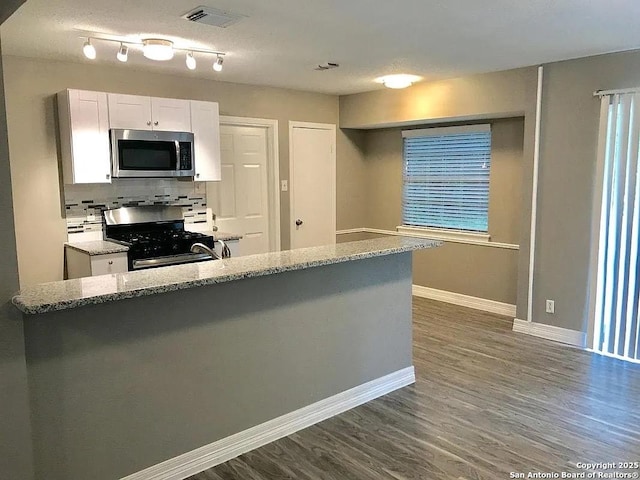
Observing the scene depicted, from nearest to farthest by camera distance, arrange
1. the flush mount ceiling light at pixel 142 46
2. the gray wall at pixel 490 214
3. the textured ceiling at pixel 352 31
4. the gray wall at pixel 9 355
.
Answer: the gray wall at pixel 9 355 → the textured ceiling at pixel 352 31 → the flush mount ceiling light at pixel 142 46 → the gray wall at pixel 490 214

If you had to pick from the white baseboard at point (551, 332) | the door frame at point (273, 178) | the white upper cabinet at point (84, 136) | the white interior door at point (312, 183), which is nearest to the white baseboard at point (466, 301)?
the white baseboard at point (551, 332)

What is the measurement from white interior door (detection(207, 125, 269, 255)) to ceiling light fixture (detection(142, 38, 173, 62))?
5.45 ft

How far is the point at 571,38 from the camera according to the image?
11.6ft

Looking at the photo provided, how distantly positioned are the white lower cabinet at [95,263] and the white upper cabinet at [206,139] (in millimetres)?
1082

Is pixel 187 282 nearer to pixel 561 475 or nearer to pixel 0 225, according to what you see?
pixel 0 225

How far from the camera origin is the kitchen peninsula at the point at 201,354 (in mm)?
2137

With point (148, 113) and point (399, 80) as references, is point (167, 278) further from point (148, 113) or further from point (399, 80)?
point (399, 80)

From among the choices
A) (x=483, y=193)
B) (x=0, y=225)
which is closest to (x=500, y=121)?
(x=483, y=193)

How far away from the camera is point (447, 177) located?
5789 millimetres

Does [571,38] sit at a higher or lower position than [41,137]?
higher

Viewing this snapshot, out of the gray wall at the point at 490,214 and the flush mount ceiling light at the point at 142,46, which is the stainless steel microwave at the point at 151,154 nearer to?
the flush mount ceiling light at the point at 142,46

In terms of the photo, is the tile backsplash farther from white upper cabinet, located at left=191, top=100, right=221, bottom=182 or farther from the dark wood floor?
the dark wood floor

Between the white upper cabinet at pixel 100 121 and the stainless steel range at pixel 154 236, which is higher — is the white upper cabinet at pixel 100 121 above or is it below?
above

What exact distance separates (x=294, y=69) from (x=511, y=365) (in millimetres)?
3045
